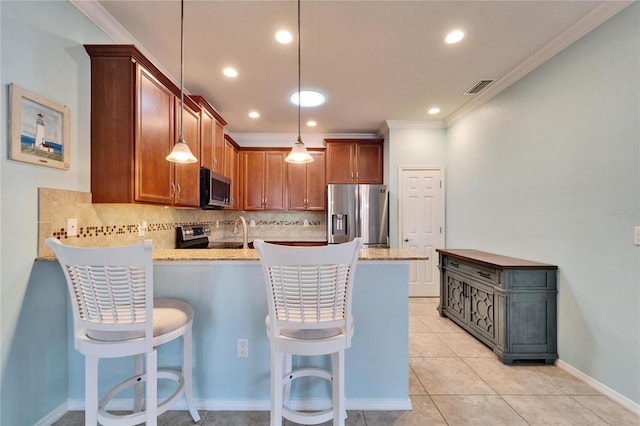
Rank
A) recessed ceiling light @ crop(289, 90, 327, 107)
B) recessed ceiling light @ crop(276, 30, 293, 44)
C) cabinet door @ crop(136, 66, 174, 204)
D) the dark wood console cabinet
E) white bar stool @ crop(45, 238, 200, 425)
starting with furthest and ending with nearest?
A: 1. recessed ceiling light @ crop(289, 90, 327, 107)
2. the dark wood console cabinet
3. recessed ceiling light @ crop(276, 30, 293, 44)
4. cabinet door @ crop(136, 66, 174, 204)
5. white bar stool @ crop(45, 238, 200, 425)

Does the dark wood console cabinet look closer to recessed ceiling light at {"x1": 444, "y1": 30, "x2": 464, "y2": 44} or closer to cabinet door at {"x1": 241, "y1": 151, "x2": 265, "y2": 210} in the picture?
recessed ceiling light at {"x1": 444, "y1": 30, "x2": 464, "y2": 44}

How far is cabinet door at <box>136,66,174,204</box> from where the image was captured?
193cm

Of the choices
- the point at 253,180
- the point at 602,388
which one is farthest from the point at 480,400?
the point at 253,180

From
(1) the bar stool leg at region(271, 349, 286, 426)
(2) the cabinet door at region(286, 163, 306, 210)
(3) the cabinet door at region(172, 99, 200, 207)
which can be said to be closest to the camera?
A: (1) the bar stool leg at region(271, 349, 286, 426)

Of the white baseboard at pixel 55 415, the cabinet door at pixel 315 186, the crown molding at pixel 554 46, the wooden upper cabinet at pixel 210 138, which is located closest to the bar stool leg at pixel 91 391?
the white baseboard at pixel 55 415

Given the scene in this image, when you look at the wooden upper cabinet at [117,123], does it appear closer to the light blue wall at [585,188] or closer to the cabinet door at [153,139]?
the cabinet door at [153,139]

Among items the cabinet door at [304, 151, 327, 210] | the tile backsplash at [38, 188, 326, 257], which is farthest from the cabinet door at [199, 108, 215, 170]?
the cabinet door at [304, 151, 327, 210]

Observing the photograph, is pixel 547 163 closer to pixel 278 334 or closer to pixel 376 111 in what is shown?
pixel 376 111

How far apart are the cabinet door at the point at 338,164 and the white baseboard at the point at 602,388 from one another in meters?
3.16

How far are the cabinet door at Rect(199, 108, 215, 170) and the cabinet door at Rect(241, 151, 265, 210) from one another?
1.29m

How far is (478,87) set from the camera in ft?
9.85

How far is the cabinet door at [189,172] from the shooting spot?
2424 millimetres

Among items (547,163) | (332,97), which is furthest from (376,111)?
(547,163)

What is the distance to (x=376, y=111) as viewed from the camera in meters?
3.67
